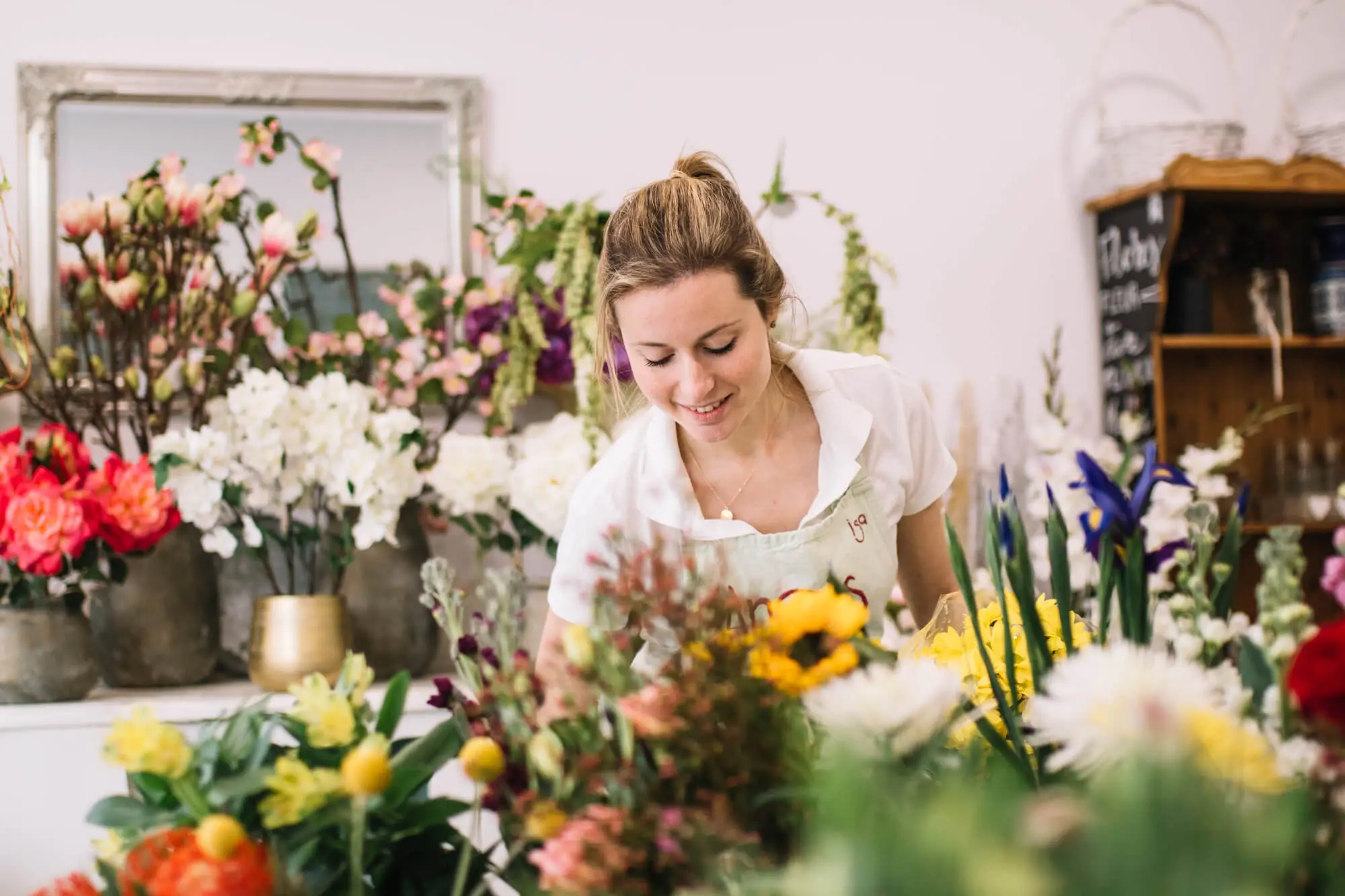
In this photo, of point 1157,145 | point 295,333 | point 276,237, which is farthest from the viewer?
point 1157,145

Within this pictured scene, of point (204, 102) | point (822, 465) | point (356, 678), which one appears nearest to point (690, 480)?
point (822, 465)

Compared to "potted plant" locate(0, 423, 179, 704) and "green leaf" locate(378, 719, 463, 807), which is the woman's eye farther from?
"potted plant" locate(0, 423, 179, 704)

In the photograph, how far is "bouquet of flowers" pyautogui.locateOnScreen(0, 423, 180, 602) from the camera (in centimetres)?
183

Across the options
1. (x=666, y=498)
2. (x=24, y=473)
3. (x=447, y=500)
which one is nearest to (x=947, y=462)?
(x=666, y=498)

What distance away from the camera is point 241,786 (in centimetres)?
58

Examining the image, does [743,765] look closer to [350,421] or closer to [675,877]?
[675,877]

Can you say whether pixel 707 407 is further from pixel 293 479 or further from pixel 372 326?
pixel 372 326

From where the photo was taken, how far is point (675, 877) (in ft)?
1.69

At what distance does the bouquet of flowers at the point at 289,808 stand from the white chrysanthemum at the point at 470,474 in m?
1.43

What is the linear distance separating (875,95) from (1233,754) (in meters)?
2.53

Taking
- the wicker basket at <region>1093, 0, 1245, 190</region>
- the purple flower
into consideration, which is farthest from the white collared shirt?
the wicker basket at <region>1093, 0, 1245, 190</region>

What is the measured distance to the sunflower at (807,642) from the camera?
556 mm

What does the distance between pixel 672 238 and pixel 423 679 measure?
121 centimetres

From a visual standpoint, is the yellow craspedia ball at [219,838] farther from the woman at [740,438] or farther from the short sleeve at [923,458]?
the short sleeve at [923,458]
